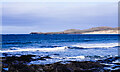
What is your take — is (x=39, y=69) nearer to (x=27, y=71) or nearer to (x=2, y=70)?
(x=27, y=71)

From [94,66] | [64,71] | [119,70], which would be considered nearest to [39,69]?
[64,71]

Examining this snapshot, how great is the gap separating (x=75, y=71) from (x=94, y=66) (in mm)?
1942

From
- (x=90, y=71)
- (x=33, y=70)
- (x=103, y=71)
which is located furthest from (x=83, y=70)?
(x=33, y=70)

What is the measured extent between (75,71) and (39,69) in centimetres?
226

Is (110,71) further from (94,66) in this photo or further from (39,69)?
(39,69)

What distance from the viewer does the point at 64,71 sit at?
458 inches

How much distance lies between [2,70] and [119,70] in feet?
24.0

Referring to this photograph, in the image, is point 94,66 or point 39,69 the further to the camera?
point 94,66

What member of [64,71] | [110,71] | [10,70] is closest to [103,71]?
[110,71]

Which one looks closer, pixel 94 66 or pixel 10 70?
Answer: pixel 10 70

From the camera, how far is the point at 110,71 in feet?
38.9

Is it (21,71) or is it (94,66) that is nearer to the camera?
(21,71)

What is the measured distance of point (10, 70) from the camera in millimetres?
11633

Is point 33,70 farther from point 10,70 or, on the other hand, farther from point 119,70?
point 119,70
